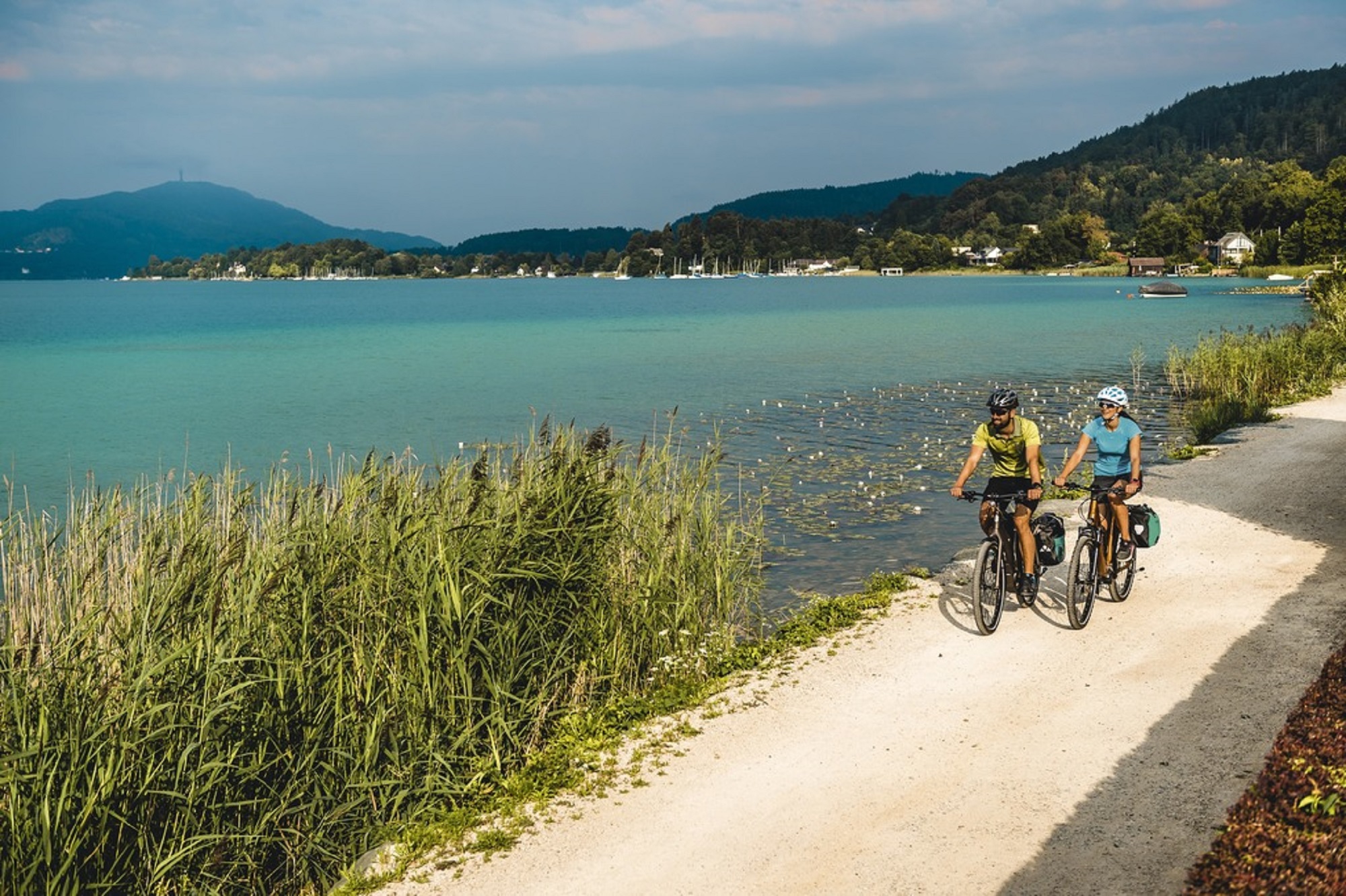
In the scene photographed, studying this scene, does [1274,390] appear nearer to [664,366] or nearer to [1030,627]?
[1030,627]

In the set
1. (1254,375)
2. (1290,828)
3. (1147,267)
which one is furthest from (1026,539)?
(1147,267)

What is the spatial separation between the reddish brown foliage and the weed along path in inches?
15.8

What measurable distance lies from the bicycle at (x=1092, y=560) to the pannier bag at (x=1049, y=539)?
6.7 inches

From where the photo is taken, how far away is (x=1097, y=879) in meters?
6.62

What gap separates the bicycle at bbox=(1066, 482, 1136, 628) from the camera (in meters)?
11.1

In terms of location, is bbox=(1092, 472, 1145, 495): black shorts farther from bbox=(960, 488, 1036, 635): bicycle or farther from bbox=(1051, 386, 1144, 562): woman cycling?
bbox=(960, 488, 1036, 635): bicycle

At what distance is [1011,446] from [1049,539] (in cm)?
117

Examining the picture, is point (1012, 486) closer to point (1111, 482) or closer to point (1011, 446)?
point (1011, 446)

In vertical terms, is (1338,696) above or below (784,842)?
above

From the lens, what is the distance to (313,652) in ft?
28.7

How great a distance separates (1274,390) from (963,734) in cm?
2540

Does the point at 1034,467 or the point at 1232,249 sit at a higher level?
the point at 1232,249

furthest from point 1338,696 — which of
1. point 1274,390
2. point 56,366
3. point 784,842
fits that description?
point 56,366

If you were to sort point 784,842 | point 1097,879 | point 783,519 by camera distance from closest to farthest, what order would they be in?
point 1097,879
point 784,842
point 783,519
